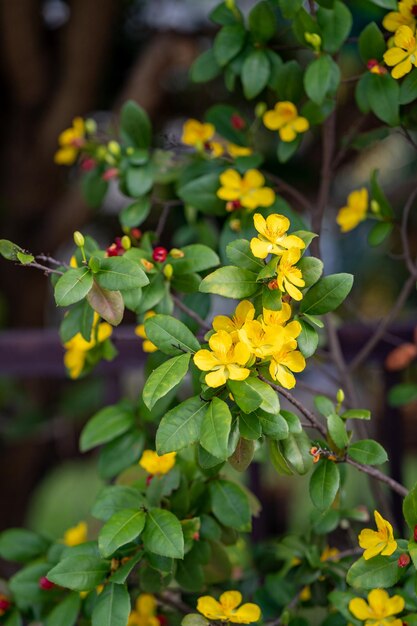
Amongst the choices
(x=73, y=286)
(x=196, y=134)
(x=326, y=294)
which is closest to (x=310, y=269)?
(x=326, y=294)

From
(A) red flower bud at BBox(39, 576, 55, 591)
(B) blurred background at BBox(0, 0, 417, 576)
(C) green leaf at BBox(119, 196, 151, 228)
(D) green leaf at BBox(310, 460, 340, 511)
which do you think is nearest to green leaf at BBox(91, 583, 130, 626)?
(A) red flower bud at BBox(39, 576, 55, 591)

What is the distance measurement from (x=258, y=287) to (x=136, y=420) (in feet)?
1.22

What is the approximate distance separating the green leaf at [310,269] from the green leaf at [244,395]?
0.14 m

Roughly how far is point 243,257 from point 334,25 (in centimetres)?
41

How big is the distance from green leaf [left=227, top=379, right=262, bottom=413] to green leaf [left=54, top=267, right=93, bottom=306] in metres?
0.18

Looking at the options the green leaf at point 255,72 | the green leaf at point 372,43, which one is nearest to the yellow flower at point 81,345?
the green leaf at point 255,72

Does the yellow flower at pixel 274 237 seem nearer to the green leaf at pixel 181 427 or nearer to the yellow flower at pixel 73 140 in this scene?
the green leaf at pixel 181 427

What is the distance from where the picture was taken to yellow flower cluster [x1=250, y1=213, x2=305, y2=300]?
0.73 m

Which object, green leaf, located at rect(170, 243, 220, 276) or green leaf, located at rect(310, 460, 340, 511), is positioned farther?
green leaf, located at rect(170, 243, 220, 276)

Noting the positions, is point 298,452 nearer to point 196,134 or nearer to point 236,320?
point 236,320

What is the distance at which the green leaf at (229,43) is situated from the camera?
1048mm

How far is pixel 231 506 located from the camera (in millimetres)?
921

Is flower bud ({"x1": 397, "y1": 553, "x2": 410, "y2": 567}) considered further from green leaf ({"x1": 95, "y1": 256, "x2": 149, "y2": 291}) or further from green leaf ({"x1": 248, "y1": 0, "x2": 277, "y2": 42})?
green leaf ({"x1": 248, "y1": 0, "x2": 277, "y2": 42})

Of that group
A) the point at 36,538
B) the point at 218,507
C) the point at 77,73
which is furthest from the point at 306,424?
the point at 77,73
